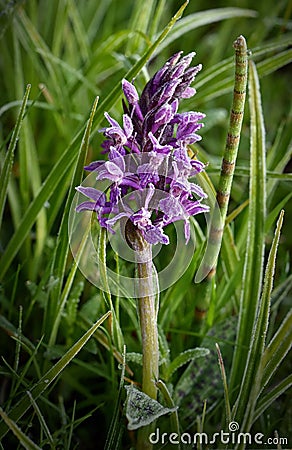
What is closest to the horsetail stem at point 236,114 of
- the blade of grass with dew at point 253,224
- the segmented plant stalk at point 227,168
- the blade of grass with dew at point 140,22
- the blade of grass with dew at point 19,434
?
the segmented plant stalk at point 227,168

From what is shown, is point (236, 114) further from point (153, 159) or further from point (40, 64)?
point (40, 64)

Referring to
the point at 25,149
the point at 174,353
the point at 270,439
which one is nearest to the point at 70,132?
the point at 25,149

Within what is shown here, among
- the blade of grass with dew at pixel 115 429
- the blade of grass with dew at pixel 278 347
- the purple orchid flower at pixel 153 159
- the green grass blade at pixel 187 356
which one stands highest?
the purple orchid flower at pixel 153 159

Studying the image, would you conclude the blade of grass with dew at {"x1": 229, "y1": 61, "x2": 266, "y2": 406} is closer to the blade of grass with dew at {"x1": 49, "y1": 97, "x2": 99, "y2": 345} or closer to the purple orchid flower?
the purple orchid flower

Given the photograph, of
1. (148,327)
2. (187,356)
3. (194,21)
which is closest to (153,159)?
(148,327)

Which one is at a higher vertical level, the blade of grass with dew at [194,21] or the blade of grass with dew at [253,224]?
the blade of grass with dew at [194,21]

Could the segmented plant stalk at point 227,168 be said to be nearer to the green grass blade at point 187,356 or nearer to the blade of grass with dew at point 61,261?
the green grass blade at point 187,356

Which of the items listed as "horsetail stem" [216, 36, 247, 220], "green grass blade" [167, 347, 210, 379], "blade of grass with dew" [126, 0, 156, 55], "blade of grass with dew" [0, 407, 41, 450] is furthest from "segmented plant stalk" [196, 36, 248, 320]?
"blade of grass with dew" [126, 0, 156, 55]
